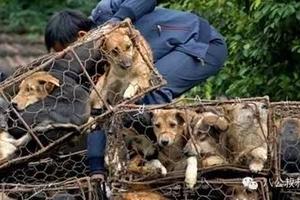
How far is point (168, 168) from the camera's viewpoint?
16.9ft

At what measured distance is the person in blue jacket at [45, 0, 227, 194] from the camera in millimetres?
5840

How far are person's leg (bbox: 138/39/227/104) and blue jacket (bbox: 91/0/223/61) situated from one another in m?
0.04

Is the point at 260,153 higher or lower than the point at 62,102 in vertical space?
lower

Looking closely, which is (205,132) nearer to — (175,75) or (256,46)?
(175,75)

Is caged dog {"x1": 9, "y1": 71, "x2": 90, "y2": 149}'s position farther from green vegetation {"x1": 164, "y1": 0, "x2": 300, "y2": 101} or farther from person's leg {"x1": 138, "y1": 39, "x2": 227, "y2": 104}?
green vegetation {"x1": 164, "y1": 0, "x2": 300, "y2": 101}

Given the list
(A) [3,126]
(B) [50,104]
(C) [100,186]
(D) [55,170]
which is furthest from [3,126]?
(D) [55,170]

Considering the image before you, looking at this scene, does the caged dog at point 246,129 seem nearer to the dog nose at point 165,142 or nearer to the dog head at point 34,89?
the dog nose at point 165,142

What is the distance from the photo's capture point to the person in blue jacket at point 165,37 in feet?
19.2

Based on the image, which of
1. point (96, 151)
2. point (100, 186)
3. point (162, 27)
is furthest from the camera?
point (162, 27)

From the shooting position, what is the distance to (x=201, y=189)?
514 cm

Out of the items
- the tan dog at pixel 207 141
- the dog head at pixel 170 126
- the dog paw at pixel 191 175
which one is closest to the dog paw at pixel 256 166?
the tan dog at pixel 207 141

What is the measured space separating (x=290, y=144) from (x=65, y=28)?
4.30ft

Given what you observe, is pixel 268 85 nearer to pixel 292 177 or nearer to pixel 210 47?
pixel 210 47

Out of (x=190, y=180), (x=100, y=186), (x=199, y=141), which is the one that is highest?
(x=199, y=141)
